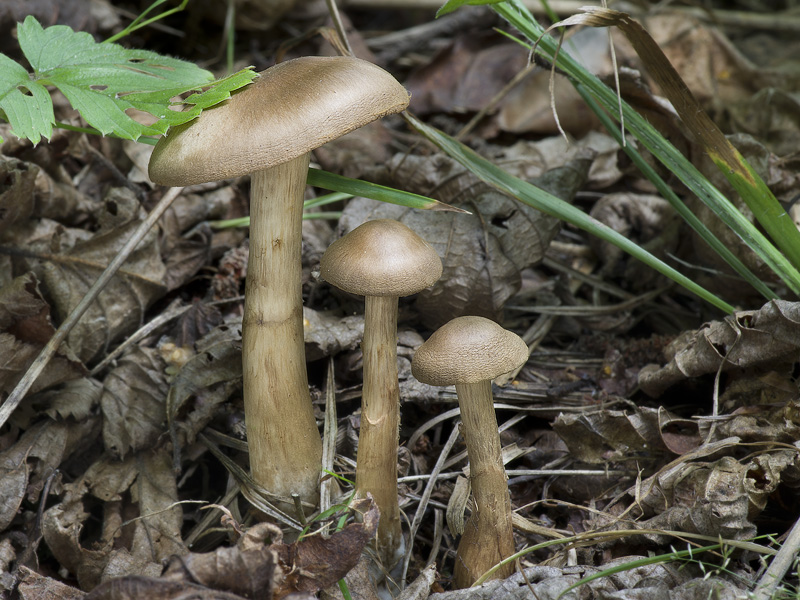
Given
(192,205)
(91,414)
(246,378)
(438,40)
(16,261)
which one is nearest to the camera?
(246,378)

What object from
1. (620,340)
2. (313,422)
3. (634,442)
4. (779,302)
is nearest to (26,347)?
(313,422)

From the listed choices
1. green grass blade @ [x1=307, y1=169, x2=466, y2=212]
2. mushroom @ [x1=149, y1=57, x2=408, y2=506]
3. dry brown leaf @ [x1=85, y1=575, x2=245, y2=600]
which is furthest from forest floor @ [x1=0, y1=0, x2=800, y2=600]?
green grass blade @ [x1=307, y1=169, x2=466, y2=212]

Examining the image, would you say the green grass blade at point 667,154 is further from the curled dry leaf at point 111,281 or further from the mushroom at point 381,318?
the curled dry leaf at point 111,281

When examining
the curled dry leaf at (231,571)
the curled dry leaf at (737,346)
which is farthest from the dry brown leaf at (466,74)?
the curled dry leaf at (231,571)

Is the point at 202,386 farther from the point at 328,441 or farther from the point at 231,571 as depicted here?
the point at 231,571

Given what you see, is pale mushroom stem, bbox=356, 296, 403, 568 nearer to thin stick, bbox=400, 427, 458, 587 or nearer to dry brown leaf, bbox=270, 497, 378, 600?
thin stick, bbox=400, 427, 458, 587

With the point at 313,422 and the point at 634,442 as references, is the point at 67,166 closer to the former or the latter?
the point at 313,422
